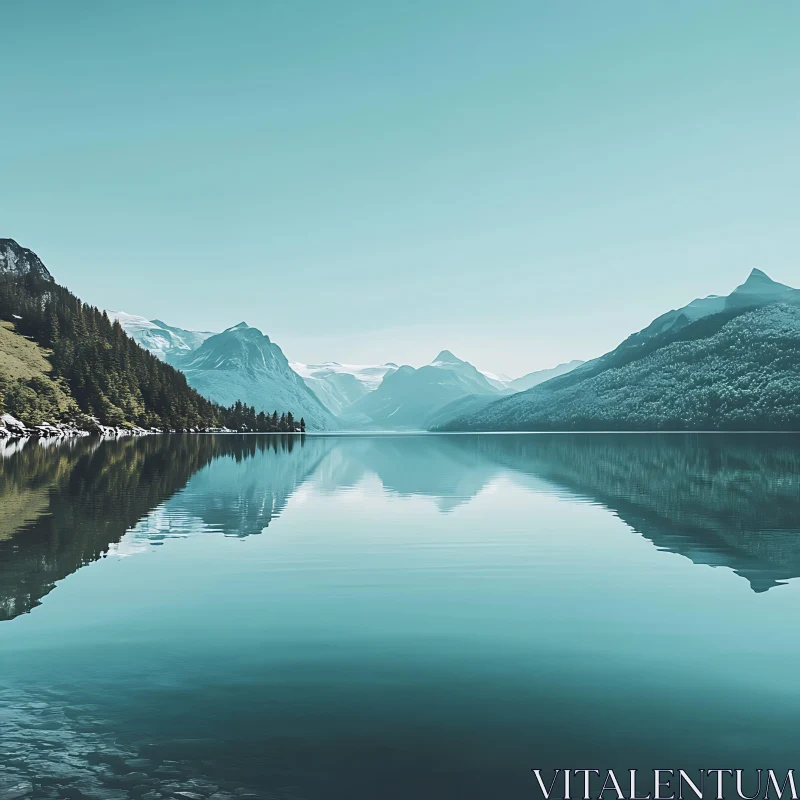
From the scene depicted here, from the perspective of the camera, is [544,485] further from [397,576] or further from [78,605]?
[78,605]

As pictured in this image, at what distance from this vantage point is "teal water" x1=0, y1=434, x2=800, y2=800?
12.6 metres

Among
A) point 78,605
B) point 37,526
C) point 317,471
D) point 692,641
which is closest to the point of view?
point 692,641

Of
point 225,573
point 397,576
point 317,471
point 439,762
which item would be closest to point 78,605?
point 225,573

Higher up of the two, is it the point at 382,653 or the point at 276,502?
the point at 382,653

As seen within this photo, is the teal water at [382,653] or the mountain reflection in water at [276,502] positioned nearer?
the teal water at [382,653]

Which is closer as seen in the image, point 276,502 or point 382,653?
point 382,653

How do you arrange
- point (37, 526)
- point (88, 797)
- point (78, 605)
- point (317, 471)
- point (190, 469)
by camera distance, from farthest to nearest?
point (317, 471), point (190, 469), point (37, 526), point (78, 605), point (88, 797)

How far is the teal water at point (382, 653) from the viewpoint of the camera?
12.6 meters

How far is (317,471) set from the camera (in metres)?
101

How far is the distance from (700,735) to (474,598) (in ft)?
40.7

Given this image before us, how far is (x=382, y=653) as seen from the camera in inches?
749

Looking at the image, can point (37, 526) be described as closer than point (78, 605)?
No

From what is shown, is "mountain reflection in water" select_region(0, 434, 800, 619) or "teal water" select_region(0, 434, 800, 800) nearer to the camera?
"teal water" select_region(0, 434, 800, 800)

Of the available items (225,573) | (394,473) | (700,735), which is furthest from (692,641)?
(394,473)
